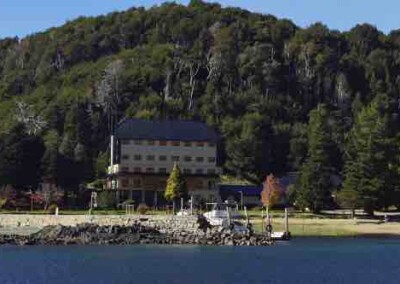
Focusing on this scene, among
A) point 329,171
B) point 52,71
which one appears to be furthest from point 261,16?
point 329,171

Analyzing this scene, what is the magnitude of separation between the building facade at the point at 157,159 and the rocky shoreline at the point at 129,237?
3258cm

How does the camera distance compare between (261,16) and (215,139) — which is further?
(261,16)

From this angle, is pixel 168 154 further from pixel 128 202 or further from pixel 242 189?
pixel 128 202

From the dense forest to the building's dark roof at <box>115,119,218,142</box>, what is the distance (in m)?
6.92

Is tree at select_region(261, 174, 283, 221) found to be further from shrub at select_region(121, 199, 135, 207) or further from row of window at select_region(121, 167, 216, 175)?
shrub at select_region(121, 199, 135, 207)

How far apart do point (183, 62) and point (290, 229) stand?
90.3 m

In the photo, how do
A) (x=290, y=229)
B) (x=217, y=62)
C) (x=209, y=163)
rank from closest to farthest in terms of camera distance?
1. (x=290, y=229)
2. (x=209, y=163)
3. (x=217, y=62)

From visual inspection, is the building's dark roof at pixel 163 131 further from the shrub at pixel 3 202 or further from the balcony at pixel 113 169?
the shrub at pixel 3 202

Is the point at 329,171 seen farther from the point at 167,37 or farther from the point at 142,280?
the point at 167,37

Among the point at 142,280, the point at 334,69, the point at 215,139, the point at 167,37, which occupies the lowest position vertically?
the point at 142,280

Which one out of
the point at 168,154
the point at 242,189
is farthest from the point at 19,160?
the point at 242,189

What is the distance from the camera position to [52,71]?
185375 mm

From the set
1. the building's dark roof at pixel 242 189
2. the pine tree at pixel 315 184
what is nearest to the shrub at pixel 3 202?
the building's dark roof at pixel 242 189

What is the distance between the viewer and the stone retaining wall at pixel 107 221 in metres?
71.0
